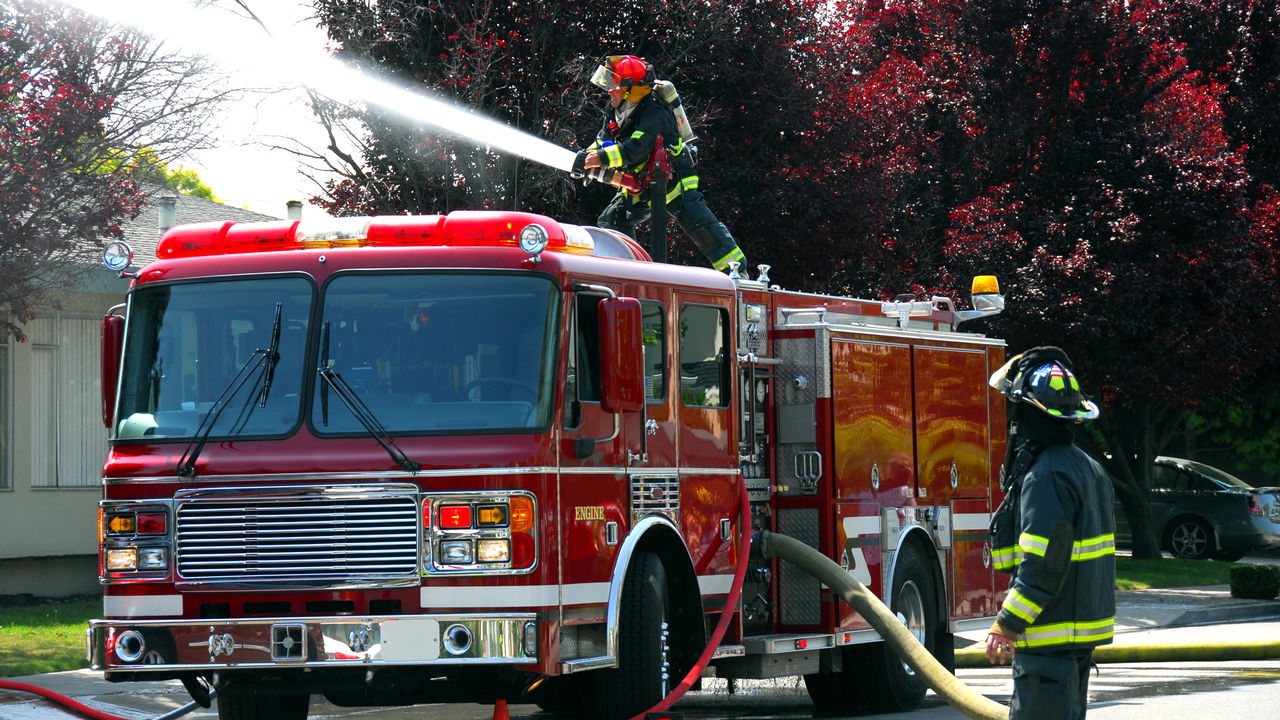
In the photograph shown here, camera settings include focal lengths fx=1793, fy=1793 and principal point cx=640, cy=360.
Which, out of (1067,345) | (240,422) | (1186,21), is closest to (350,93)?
(240,422)

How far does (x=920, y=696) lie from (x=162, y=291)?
18.9 ft

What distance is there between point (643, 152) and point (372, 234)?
2.84 m

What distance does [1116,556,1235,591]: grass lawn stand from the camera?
75.2ft

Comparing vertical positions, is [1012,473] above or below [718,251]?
below

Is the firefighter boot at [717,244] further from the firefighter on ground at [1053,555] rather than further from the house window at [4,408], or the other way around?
the house window at [4,408]

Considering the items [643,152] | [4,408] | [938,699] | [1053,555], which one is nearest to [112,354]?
[643,152]

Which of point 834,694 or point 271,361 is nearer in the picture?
point 271,361

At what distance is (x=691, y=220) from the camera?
11.6 meters

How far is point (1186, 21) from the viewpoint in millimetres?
27469

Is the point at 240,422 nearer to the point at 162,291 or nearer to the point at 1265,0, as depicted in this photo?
the point at 162,291

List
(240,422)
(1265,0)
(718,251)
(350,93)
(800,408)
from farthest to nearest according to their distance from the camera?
(1265,0), (350,93), (718,251), (800,408), (240,422)

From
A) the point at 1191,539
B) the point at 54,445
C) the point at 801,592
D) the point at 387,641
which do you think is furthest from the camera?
the point at 1191,539

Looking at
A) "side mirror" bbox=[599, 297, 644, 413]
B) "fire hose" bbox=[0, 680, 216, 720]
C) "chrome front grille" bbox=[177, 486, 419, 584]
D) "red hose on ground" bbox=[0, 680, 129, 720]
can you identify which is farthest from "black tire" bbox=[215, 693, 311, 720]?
"side mirror" bbox=[599, 297, 644, 413]

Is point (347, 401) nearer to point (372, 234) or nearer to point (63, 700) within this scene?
point (372, 234)
